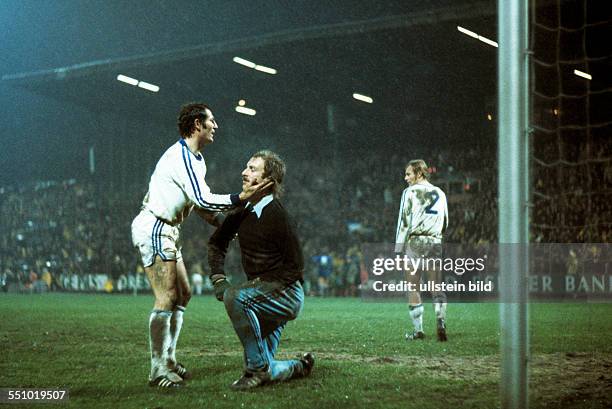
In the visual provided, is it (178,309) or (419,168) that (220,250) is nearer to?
(178,309)

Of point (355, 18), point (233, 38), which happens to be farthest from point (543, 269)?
point (233, 38)

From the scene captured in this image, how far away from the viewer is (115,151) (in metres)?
27.4

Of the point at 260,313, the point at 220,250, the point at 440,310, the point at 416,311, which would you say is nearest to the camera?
the point at 260,313

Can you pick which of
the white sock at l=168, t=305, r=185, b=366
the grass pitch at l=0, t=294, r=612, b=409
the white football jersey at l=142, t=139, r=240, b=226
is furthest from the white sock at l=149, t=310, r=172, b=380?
the white football jersey at l=142, t=139, r=240, b=226

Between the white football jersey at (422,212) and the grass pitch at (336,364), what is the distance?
125cm

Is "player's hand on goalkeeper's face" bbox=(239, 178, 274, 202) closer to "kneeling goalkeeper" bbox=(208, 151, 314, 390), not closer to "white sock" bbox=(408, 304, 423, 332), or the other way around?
"kneeling goalkeeper" bbox=(208, 151, 314, 390)

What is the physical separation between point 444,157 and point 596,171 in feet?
25.0

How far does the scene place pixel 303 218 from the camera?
976 inches

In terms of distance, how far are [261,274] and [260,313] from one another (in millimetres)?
270

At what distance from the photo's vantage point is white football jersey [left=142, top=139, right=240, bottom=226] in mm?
4699

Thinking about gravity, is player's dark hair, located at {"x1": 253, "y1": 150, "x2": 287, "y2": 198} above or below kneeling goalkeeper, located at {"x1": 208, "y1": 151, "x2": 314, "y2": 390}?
above

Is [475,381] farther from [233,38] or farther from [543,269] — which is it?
[233,38]

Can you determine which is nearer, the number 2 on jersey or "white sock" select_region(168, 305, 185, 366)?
"white sock" select_region(168, 305, 185, 366)

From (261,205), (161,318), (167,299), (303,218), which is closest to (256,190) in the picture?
(261,205)
